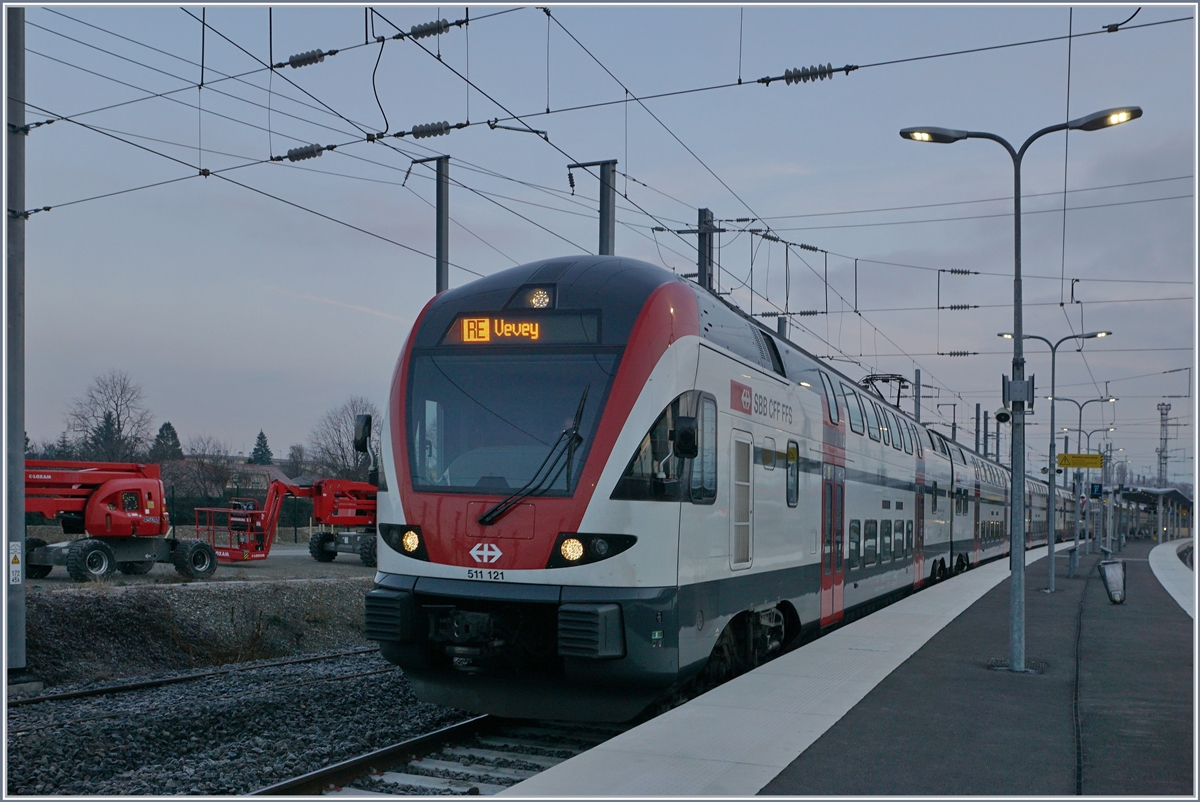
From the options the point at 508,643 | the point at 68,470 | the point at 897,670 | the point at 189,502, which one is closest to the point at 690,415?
the point at 508,643

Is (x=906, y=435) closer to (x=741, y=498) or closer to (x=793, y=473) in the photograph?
(x=793, y=473)

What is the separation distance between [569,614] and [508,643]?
31.1 inches

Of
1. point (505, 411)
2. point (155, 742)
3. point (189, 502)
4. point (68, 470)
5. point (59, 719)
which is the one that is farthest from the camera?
point (189, 502)

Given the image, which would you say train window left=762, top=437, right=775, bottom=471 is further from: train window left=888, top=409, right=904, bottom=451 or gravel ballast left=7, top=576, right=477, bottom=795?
train window left=888, top=409, right=904, bottom=451

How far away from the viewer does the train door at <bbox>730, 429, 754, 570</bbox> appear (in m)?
10.6

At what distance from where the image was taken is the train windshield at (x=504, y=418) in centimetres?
909

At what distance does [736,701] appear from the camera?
9734 millimetres

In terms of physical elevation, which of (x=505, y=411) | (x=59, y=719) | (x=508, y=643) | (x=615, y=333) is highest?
(x=615, y=333)

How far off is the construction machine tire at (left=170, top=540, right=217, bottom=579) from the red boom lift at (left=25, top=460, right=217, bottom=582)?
0.02 m

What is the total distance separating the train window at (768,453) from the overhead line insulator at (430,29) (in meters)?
6.31

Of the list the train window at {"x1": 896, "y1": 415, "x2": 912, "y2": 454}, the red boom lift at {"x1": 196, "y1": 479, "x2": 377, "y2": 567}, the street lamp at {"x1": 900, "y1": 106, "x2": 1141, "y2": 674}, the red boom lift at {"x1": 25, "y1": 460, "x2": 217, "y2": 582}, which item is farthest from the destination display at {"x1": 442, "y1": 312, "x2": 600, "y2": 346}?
the red boom lift at {"x1": 196, "y1": 479, "x2": 377, "y2": 567}

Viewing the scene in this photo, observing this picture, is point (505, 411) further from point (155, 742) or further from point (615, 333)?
point (155, 742)

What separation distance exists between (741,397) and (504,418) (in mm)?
2763

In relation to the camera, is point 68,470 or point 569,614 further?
point 68,470
